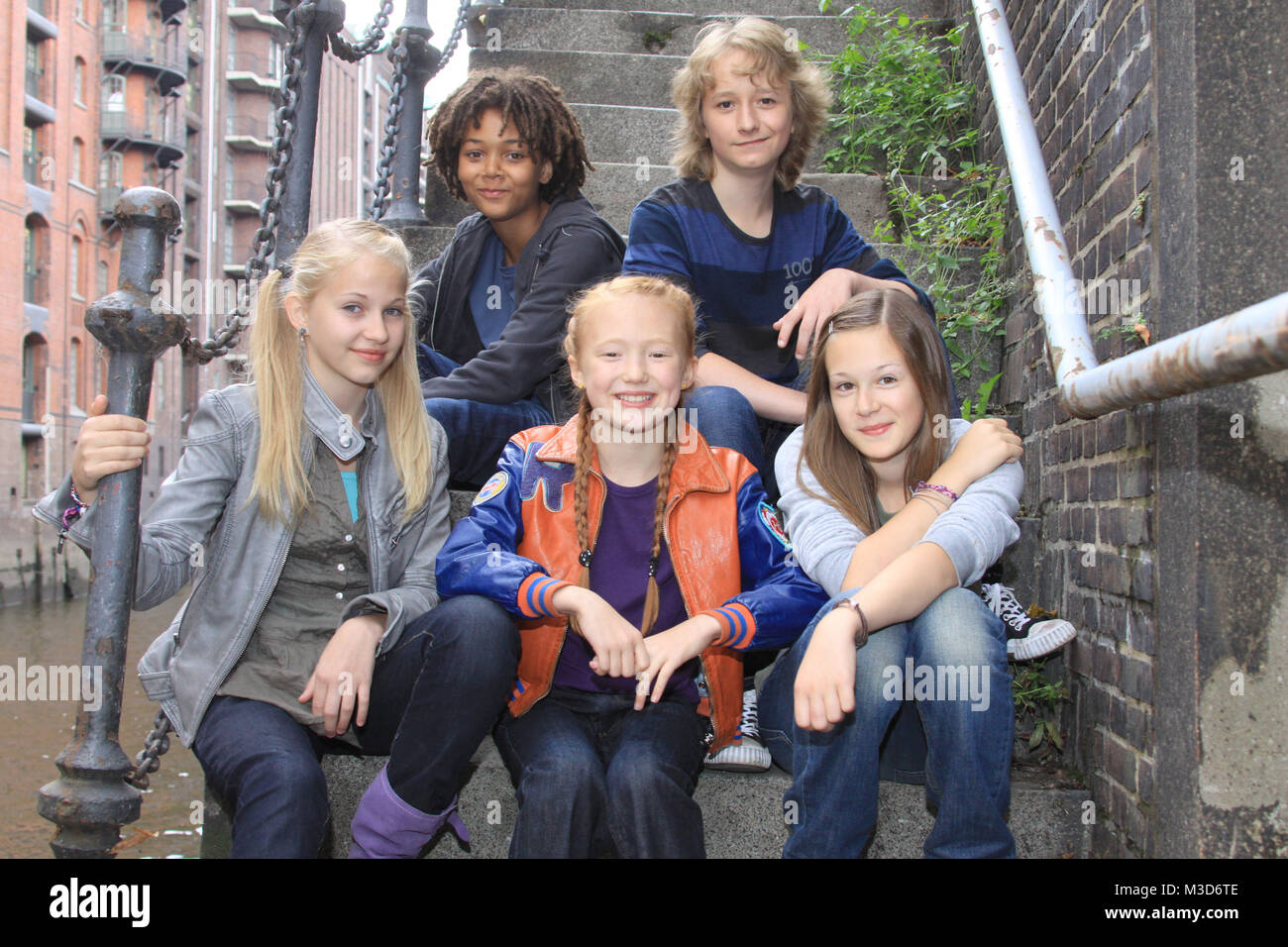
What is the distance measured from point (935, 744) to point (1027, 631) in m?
0.48

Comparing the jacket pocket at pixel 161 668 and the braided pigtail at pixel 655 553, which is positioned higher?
the braided pigtail at pixel 655 553

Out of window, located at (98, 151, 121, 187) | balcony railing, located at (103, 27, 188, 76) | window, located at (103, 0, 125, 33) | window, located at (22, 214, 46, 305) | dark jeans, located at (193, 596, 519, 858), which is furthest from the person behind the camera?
balcony railing, located at (103, 27, 188, 76)

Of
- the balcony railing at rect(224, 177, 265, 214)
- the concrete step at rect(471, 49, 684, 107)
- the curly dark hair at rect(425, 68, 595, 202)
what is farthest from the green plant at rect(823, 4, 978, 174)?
the balcony railing at rect(224, 177, 265, 214)

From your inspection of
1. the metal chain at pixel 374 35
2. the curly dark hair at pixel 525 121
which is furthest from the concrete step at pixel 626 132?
the curly dark hair at pixel 525 121

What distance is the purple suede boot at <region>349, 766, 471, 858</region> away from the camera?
1514mm

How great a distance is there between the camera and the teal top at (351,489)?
1.79 meters

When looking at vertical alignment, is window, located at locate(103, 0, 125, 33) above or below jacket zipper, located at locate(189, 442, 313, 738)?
above

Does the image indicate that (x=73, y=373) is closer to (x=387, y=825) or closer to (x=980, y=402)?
(x=980, y=402)

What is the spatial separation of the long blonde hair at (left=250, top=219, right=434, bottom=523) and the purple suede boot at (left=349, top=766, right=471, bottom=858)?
458 millimetres

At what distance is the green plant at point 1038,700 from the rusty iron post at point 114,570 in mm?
1470

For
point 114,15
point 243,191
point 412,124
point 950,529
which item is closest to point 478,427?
point 950,529

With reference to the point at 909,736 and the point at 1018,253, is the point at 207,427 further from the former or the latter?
the point at 1018,253

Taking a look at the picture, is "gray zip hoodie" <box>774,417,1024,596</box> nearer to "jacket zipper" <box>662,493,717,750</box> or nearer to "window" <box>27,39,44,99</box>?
"jacket zipper" <box>662,493,717,750</box>

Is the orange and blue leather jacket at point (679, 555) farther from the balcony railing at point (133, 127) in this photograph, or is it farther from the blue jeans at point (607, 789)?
the balcony railing at point (133, 127)
